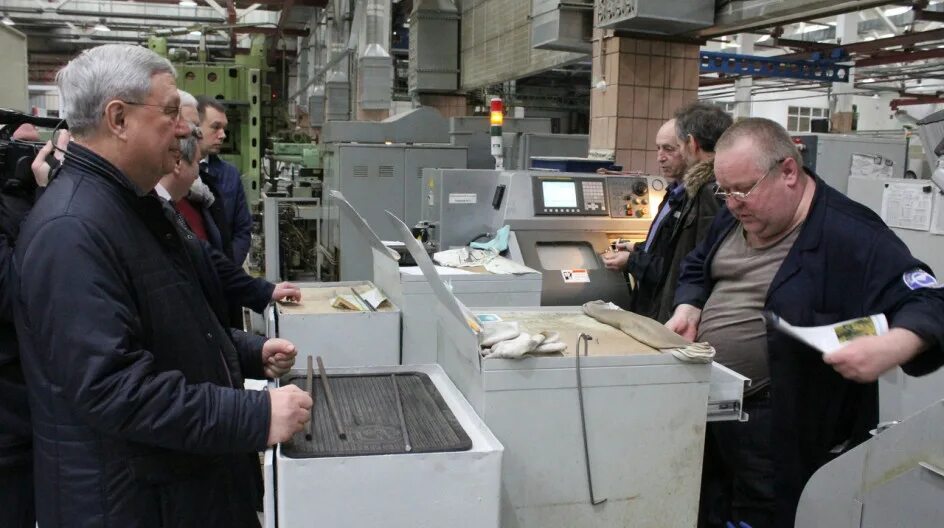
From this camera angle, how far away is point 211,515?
1.25 meters

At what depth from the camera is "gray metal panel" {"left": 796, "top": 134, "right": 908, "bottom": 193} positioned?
414 centimetres

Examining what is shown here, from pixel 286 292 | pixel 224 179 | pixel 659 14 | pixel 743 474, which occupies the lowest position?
pixel 743 474

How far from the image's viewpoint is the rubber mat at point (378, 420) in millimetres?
1142

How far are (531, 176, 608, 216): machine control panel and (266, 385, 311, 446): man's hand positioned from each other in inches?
77.8

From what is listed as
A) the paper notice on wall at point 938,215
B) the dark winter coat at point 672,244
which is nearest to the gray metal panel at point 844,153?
the paper notice on wall at point 938,215

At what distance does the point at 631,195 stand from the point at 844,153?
5.80 feet

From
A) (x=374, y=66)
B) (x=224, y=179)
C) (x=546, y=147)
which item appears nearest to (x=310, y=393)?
(x=224, y=179)

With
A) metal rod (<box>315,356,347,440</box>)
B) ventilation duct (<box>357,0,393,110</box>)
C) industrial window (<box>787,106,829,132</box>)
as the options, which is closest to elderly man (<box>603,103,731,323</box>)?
metal rod (<box>315,356,347,440</box>)

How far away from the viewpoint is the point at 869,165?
4.20m

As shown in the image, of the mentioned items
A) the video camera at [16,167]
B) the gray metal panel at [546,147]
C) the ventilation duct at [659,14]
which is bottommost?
the video camera at [16,167]

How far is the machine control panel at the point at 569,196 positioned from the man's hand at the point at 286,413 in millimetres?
1976

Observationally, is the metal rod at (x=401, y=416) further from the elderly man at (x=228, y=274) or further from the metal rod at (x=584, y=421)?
the elderly man at (x=228, y=274)

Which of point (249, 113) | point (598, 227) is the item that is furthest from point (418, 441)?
point (249, 113)

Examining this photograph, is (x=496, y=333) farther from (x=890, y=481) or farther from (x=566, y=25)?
(x=566, y=25)
